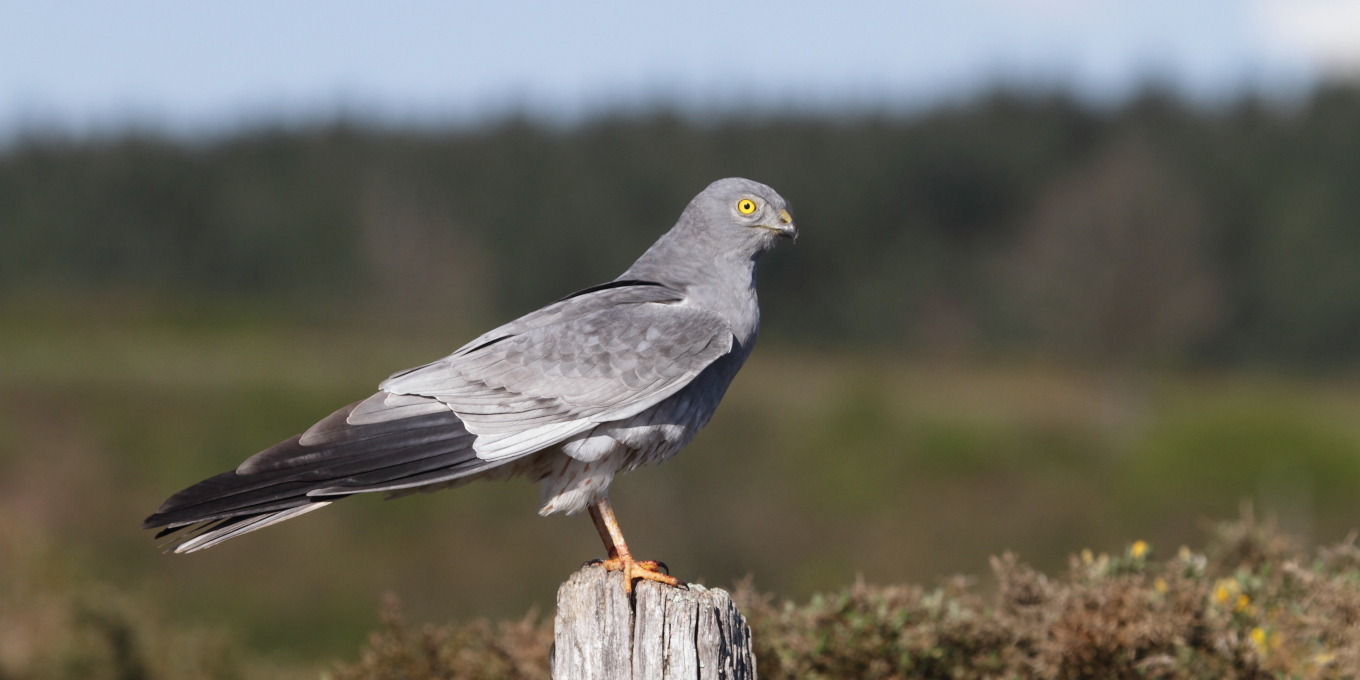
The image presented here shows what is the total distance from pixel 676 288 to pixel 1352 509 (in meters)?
21.9

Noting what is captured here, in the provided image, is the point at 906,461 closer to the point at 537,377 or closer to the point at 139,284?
the point at 537,377

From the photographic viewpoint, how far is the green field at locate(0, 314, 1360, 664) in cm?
1867

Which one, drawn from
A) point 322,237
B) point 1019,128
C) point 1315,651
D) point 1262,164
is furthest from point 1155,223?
point 322,237

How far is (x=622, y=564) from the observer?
4.41 metres

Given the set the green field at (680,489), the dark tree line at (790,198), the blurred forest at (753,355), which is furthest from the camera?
the dark tree line at (790,198)

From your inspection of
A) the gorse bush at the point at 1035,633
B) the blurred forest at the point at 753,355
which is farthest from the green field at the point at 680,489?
the gorse bush at the point at 1035,633

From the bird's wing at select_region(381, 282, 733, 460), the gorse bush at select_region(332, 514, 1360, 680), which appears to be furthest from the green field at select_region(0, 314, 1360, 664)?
the bird's wing at select_region(381, 282, 733, 460)

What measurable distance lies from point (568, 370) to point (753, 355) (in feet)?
112

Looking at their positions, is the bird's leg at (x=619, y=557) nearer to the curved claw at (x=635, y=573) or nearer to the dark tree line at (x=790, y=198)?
the curved claw at (x=635, y=573)

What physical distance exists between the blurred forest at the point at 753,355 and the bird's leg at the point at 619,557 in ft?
10.9

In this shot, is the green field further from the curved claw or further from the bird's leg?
the curved claw

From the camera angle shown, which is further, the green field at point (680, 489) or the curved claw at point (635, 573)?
the green field at point (680, 489)

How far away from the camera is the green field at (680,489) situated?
18672 mm

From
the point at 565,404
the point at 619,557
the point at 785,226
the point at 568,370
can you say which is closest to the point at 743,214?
the point at 785,226
